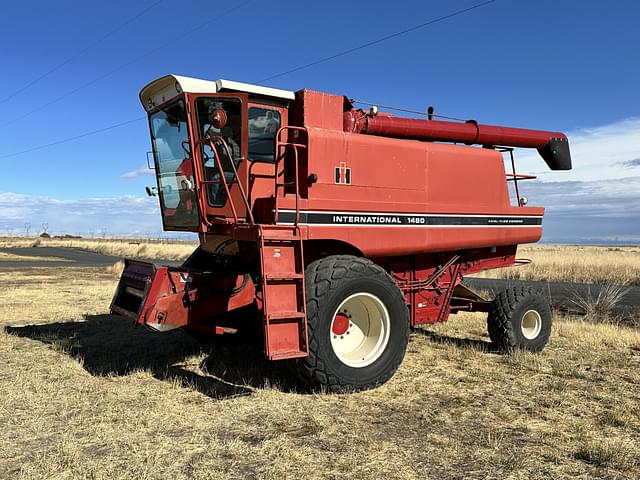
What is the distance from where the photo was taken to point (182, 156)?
6.58 m

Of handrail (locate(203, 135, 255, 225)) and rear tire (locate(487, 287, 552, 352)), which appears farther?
rear tire (locate(487, 287, 552, 352))

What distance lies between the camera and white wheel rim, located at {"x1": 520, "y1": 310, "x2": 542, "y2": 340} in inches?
308

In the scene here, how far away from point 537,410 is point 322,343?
211 centimetres

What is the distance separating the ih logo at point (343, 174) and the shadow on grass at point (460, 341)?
324cm

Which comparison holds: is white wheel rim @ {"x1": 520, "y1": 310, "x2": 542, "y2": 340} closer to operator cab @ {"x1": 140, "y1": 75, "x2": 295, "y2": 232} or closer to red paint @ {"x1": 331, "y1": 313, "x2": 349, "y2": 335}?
red paint @ {"x1": 331, "y1": 313, "x2": 349, "y2": 335}

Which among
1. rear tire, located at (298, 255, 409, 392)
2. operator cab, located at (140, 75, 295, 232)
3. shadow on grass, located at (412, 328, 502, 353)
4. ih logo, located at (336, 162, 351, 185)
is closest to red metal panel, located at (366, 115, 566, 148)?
ih logo, located at (336, 162, 351, 185)

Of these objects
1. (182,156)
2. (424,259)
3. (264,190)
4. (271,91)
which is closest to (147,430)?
(264,190)

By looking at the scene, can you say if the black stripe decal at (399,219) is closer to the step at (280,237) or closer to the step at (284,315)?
the step at (280,237)

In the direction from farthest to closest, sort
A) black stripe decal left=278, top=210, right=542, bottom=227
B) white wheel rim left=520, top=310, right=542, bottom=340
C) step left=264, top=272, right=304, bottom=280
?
white wheel rim left=520, top=310, right=542, bottom=340 → black stripe decal left=278, top=210, right=542, bottom=227 → step left=264, top=272, right=304, bottom=280

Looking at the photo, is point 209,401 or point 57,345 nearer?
point 209,401

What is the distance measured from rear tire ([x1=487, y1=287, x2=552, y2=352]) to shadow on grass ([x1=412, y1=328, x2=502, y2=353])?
20 centimetres

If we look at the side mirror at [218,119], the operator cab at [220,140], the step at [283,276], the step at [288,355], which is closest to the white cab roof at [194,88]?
the operator cab at [220,140]

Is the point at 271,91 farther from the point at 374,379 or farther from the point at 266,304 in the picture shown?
the point at 374,379

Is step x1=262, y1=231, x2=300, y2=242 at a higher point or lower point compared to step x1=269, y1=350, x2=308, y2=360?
higher
